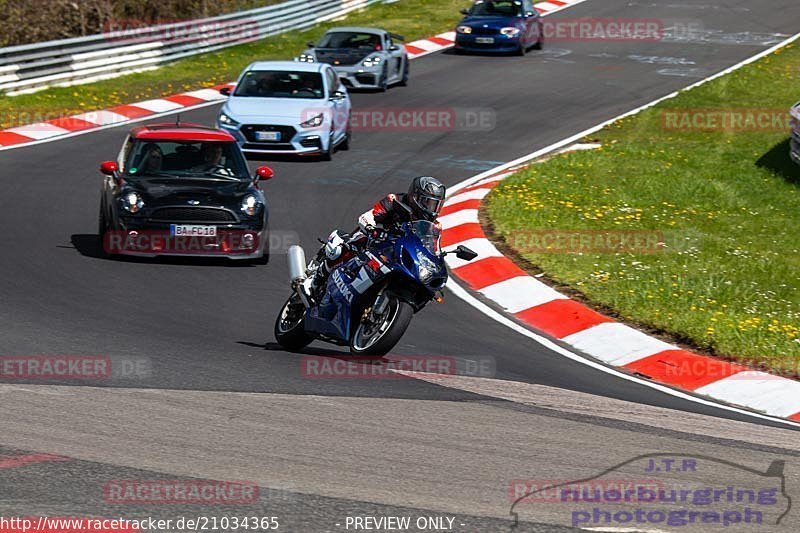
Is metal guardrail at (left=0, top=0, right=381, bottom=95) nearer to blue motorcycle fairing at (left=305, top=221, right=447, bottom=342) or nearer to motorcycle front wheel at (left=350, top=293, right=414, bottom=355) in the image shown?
blue motorcycle fairing at (left=305, top=221, right=447, bottom=342)

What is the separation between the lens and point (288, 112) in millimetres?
21344

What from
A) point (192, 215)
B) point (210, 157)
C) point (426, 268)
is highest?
point (426, 268)

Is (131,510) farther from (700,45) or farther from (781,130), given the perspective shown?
(700,45)

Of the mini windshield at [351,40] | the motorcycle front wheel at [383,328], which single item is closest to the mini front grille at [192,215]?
the motorcycle front wheel at [383,328]

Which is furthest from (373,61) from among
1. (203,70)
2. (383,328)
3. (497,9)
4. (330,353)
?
(383,328)

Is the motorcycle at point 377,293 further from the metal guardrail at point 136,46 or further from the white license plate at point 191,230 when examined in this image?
the metal guardrail at point 136,46

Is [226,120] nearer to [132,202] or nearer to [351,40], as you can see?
[132,202]

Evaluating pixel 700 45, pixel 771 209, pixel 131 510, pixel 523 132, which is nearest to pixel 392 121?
pixel 523 132

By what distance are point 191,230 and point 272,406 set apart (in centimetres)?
615

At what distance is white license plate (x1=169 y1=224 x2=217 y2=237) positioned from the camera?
Result: 48.1ft

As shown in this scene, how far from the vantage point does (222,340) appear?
11.3m

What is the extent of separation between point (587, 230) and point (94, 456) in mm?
10054

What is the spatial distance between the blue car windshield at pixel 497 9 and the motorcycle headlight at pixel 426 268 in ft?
77.9

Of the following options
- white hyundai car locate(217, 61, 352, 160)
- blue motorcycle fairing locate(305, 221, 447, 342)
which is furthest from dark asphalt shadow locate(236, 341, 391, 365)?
white hyundai car locate(217, 61, 352, 160)
